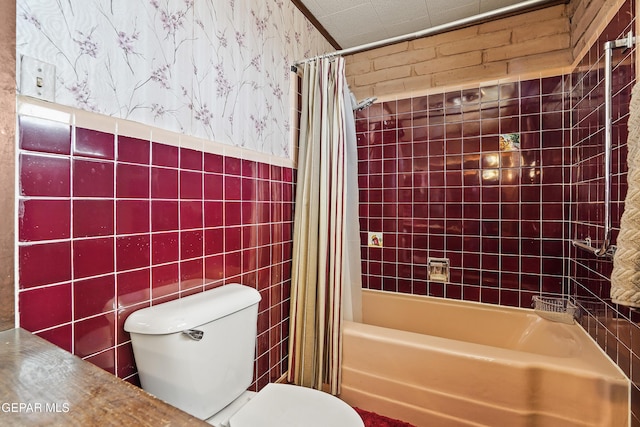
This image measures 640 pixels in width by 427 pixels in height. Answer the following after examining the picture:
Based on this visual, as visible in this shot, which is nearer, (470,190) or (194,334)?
(194,334)

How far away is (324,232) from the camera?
1.76 metres

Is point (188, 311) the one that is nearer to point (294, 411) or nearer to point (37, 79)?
point (294, 411)

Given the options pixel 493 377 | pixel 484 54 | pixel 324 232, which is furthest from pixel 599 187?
pixel 324 232

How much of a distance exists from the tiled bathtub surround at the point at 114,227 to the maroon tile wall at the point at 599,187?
158cm

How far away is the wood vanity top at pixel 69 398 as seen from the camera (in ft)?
1.36

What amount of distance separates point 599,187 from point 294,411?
1.65m

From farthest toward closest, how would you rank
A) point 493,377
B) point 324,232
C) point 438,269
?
point 438,269
point 324,232
point 493,377

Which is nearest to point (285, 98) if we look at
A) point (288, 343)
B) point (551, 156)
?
point (288, 343)

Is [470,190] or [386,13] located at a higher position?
[386,13]

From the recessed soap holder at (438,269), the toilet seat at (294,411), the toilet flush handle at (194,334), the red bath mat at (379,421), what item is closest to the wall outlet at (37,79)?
the toilet flush handle at (194,334)

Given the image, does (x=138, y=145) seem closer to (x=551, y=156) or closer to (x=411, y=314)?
(x=411, y=314)

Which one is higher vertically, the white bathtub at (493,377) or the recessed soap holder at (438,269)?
the recessed soap holder at (438,269)

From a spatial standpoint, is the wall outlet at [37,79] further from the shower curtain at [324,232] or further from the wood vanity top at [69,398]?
the shower curtain at [324,232]

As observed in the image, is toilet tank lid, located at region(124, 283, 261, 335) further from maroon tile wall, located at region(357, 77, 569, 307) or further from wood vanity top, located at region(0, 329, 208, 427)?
maroon tile wall, located at region(357, 77, 569, 307)
